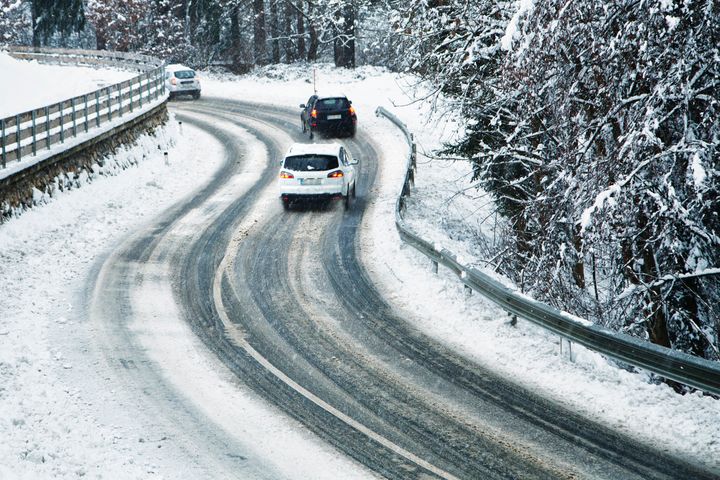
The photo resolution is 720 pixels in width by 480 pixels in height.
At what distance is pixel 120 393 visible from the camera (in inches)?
421

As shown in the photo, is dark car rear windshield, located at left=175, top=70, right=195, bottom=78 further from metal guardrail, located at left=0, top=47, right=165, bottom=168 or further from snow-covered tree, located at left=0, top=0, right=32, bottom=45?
snow-covered tree, located at left=0, top=0, right=32, bottom=45

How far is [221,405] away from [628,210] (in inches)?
216

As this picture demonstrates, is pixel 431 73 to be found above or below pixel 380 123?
above

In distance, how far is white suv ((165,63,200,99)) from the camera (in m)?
43.7

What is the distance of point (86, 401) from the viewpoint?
411 inches

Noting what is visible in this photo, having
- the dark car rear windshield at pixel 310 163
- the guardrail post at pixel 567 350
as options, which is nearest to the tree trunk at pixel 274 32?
the dark car rear windshield at pixel 310 163

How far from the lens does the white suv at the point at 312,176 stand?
2158 cm

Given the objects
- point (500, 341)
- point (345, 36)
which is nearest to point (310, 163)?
point (500, 341)

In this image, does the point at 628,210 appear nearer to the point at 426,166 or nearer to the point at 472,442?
the point at 472,442

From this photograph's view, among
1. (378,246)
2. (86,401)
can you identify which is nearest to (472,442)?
(86,401)

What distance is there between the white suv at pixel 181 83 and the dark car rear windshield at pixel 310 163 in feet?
78.1

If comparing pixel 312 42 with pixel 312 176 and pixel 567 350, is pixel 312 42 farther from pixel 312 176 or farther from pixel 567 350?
pixel 567 350

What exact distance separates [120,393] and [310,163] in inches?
465

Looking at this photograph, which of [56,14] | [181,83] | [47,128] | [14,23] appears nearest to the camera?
[47,128]
